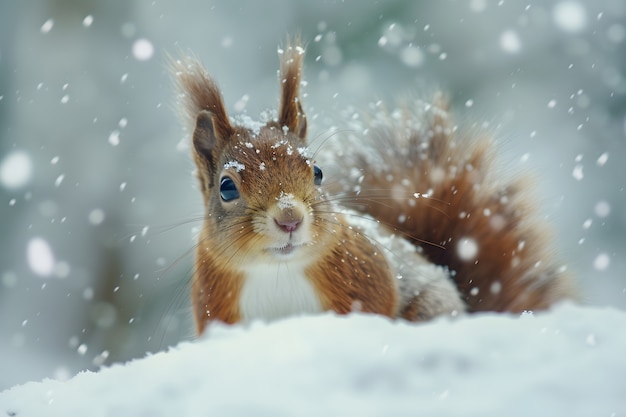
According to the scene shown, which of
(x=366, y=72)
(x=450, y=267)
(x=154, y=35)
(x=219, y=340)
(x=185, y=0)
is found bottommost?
(x=219, y=340)

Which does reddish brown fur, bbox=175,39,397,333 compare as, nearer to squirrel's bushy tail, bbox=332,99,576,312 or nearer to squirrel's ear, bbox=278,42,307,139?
squirrel's ear, bbox=278,42,307,139

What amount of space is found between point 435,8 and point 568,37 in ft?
1.64

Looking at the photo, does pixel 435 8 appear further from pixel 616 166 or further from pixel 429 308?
pixel 429 308

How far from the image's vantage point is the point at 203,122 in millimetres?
1178

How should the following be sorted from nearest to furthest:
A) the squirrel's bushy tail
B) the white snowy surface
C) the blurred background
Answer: the white snowy surface → the squirrel's bushy tail → the blurred background

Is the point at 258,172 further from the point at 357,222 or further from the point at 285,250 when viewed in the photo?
the point at 357,222

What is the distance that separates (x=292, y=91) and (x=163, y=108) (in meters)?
1.31

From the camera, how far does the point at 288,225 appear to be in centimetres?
102

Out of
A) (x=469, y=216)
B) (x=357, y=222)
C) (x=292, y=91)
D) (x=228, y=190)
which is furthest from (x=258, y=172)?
(x=469, y=216)

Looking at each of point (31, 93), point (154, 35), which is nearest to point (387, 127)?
point (154, 35)

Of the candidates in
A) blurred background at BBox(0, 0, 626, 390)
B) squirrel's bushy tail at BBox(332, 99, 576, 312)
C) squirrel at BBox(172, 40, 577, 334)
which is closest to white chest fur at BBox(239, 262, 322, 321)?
squirrel at BBox(172, 40, 577, 334)

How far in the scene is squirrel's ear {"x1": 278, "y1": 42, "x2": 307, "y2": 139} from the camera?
1.17m

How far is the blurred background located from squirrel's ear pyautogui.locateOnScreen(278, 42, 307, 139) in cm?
96

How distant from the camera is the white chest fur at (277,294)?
116cm
